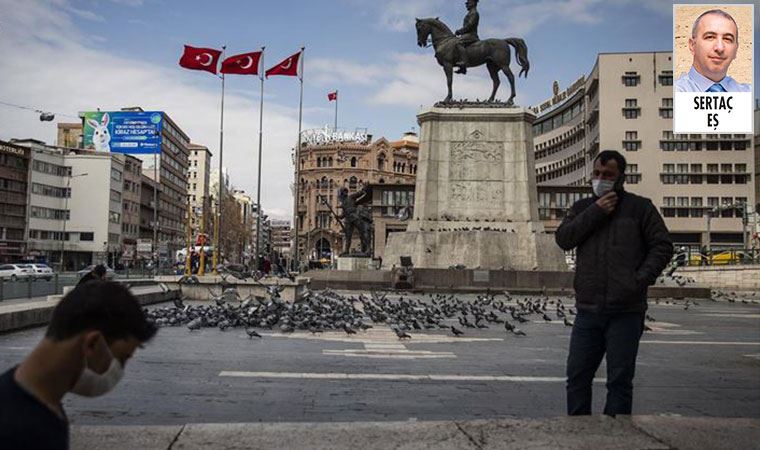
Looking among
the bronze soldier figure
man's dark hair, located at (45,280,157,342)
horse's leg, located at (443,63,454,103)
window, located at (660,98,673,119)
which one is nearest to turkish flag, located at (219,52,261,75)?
the bronze soldier figure

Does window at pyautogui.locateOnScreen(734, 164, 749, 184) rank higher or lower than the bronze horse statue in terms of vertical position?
higher

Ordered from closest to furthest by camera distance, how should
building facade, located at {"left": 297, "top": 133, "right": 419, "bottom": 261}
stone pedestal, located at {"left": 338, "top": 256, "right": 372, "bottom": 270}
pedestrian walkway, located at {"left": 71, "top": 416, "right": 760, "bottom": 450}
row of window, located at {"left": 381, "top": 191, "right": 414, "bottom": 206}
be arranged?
pedestrian walkway, located at {"left": 71, "top": 416, "right": 760, "bottom": 450}, stone pedestal, located at {"left": 338, "top": 256, "right": 372, "bottom": 270}, row of window, located at {"left": 381, "top": 191, "right": 414, "bottom": 206}, building facade, located at {"left": 297, "top": 133, "right": 419, "bottom": 261}

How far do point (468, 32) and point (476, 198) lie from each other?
7947mm

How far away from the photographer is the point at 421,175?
3294 cm

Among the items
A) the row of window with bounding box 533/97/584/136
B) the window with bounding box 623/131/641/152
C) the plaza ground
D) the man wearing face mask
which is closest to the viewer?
the man wearing face mask

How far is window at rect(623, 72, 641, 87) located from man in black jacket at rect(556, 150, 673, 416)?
88969mm

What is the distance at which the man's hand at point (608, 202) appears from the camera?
497 centimetres

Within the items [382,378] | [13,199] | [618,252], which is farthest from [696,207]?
[618,252]

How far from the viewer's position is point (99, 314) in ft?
6.77

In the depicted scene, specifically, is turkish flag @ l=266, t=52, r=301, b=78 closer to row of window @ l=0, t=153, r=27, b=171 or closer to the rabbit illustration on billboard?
the rabbit illustration on billboard

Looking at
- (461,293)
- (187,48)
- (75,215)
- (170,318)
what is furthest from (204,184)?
(170,318)

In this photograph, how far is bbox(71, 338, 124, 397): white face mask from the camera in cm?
209

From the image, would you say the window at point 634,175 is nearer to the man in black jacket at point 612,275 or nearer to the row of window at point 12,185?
the row of window at point 12,185

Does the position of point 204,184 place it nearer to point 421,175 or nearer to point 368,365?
point 421,175
